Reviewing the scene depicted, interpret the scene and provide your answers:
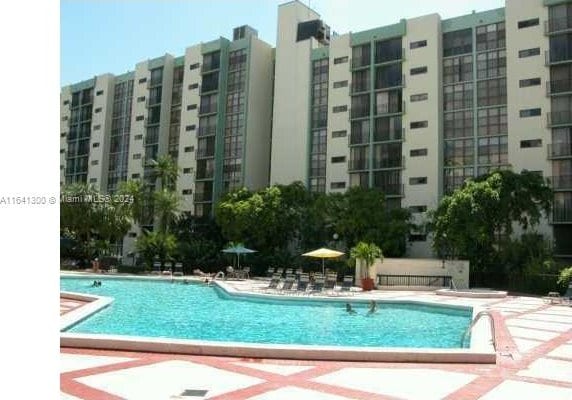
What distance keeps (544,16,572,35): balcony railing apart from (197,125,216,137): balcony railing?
105 feet

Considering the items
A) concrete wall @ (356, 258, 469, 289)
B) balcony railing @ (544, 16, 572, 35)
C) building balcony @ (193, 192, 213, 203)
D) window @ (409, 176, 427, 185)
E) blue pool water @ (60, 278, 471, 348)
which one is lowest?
blue pool water @ (60, 278, 471, 348)

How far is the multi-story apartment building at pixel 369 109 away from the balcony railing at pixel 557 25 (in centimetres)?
7

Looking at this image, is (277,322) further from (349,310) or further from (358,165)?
(358,165)

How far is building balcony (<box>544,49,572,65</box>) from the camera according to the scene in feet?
127

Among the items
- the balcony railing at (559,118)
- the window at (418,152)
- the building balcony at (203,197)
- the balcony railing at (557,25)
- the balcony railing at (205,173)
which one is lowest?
the building balcony at (203,197)

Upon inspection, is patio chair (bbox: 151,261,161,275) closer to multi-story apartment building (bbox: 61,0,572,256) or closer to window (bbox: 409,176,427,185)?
multi-story apartment building (bbox: 61,0,572,256)

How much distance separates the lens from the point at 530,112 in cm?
3969

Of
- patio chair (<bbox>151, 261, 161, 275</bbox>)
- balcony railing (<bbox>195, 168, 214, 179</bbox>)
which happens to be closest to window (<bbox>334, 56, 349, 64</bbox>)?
balcony railing (<bbox>195, 168, 214, 179</bbox>)

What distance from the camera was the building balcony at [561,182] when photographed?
125 ft

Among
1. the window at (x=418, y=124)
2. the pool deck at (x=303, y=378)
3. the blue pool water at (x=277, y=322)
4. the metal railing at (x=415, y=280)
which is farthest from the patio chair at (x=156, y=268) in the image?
the pool deck at (x=303, y=378)

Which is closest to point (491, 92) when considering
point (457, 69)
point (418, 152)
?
point (457, 69)

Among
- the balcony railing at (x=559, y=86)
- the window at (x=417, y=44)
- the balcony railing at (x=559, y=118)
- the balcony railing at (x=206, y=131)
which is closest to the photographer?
the balcony railing at (x=559, y=118)

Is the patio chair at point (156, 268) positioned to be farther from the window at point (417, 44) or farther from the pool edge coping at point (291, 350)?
the pool edge coping at point (291, 350)

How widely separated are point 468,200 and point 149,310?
19.6m
